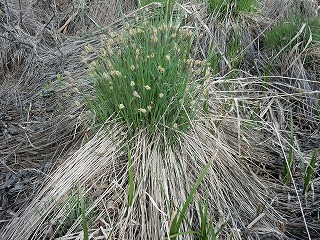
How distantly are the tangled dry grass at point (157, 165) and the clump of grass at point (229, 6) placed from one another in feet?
0.59

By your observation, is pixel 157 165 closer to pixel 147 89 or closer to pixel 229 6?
pixel 147 89

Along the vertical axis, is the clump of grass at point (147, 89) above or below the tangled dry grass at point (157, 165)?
above

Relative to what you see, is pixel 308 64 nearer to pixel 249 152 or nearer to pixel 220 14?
pixel 220 14

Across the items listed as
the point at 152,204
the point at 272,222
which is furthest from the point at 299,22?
the point at 152,204

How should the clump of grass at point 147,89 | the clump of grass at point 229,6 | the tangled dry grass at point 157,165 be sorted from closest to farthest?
the tangled dry grass at point 157,165, the clump of grass at point 147,89, the clump of grass at point 229,6

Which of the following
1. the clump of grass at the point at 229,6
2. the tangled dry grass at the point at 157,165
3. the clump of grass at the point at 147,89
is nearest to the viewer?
the tangled dry grass at the point at 157,165

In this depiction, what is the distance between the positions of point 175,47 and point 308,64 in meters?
1.41

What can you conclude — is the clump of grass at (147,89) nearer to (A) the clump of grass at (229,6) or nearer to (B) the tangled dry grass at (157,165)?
(B) the tangled dry grass at (157,165)

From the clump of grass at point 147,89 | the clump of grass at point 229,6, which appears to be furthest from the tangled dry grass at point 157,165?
the clump of grass at point 229,6

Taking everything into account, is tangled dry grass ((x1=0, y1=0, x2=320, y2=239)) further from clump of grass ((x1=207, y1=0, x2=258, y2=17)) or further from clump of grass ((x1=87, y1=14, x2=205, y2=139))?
clump of grass ((x1=207, y1=0, x2=258, y2=17))

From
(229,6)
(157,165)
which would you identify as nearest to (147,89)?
(157,165)

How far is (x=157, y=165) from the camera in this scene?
212cm

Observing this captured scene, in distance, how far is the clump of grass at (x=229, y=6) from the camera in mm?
3314

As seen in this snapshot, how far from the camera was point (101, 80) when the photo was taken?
2.23 meters
